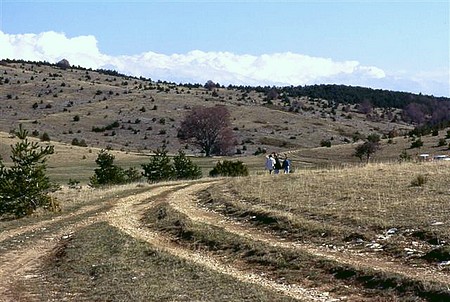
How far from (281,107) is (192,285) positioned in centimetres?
11550

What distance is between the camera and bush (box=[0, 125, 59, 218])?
26.8 meters

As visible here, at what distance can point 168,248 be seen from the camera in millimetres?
17547

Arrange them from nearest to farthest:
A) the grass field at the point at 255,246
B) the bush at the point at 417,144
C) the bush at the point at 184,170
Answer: the grass field at the point at 255,246 < the bush at the point at 184,170 < the bush at the point at 417,144

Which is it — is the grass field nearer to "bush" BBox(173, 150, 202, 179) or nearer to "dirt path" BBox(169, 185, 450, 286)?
"dirt path" BBox(169, 185, 450, 286)

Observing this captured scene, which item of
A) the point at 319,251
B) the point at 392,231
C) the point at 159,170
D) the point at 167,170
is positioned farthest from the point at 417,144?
the point at 319,251

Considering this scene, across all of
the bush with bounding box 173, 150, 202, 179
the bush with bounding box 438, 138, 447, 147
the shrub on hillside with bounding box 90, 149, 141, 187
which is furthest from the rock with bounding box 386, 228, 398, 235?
the bush with bounding box 438, 138, 447, 147

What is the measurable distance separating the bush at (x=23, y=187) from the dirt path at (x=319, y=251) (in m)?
6.11

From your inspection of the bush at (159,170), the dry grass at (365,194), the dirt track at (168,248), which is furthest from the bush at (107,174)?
the dry grass at (365,194)

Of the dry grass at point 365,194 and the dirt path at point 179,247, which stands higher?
the dry grass at point 365,194

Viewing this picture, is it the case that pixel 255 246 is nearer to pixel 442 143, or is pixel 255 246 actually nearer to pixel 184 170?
pixel 184 170

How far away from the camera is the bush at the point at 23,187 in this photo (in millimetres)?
26766

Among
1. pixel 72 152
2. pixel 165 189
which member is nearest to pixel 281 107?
pixel 72 152

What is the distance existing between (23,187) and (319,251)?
16.4 metres

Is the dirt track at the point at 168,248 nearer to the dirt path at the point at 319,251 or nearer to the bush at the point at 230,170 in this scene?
the dirt path at the point at 319,251
